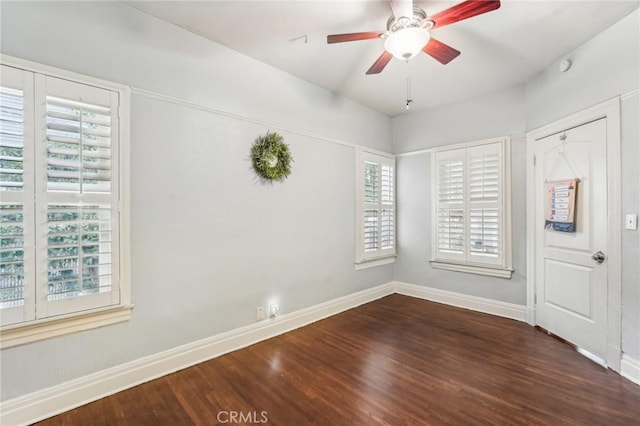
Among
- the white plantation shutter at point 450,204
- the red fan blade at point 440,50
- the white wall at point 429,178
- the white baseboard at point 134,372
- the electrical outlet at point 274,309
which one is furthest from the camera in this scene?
the white plantation shutter at point 450,204

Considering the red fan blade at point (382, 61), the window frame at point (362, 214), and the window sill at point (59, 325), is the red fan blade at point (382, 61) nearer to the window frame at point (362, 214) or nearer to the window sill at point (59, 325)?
the window frame at point (362, 214)

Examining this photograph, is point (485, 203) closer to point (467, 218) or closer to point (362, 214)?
point (467, 218)

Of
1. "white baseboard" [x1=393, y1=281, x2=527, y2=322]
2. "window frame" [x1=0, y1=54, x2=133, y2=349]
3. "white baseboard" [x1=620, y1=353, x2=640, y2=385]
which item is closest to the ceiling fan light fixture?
"window frame" [x1=0, y1=54, x2=133, y2=349]

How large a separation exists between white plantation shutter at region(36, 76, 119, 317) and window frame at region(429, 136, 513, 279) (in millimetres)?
3888

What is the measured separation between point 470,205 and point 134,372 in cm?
412

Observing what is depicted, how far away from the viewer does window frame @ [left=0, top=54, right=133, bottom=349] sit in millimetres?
1817

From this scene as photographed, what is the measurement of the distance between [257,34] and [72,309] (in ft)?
8.53

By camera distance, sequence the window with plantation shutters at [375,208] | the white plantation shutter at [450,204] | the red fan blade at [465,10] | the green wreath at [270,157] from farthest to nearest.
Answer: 1. the window with plantation shutters at [375,208]
2. the white plantation shutter at [450,204]
3. the green wreath at [270,157]
4. the red fan blade at [465,10]

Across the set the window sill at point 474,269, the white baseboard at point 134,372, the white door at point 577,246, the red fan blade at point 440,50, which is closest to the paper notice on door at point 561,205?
the white door at point 577,246

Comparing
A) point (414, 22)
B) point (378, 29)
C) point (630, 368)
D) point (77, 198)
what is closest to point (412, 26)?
point (414, 22)

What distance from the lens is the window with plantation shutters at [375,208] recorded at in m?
4.18

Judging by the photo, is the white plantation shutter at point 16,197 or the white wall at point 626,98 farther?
the white wall at point 626,98

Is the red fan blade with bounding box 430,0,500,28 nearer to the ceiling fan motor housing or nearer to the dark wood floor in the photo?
the ceiling fan motor housing

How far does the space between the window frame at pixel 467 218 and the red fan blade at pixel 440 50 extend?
189 centimetres
